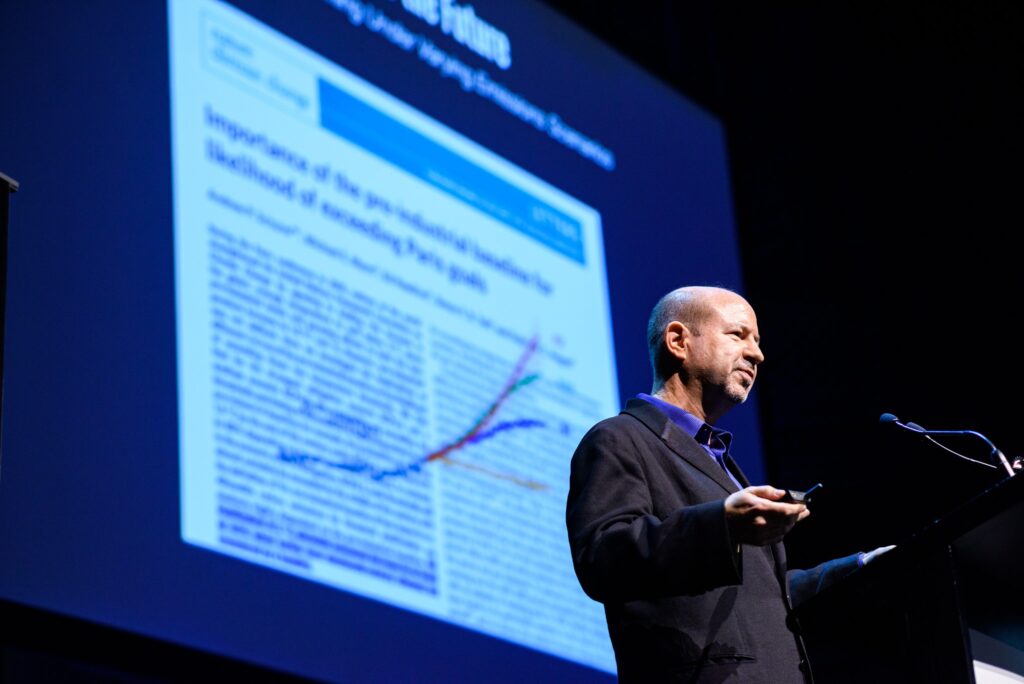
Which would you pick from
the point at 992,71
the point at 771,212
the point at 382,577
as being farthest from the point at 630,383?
the point at 992,71

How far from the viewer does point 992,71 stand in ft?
18.6

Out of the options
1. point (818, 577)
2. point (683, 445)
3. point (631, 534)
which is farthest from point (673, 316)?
point (631, 534)

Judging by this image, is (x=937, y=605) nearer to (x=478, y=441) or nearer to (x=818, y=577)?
(x=818, y=577)

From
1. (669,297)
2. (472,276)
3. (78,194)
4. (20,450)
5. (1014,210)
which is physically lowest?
(20,450)

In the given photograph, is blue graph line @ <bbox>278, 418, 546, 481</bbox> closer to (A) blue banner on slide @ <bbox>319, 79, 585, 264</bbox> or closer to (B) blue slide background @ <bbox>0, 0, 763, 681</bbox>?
(B) blue slide background @ <bbox>0, 0, 763, 681</bbox>

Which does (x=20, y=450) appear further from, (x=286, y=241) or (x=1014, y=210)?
(x=1014, y=210)

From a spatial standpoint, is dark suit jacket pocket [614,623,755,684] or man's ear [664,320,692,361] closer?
dark suit jacket pocket [614,623,755,684]

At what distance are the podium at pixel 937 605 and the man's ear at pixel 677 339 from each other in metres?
0.52

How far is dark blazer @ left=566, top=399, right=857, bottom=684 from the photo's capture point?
1.86 metres

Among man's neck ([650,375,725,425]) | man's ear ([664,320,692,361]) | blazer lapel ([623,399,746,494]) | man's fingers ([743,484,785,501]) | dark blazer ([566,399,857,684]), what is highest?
man's ear ([664,320,692,361])

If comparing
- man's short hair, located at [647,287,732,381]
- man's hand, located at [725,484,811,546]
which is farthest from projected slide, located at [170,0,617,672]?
man's hand, located at [725,484,811,546]

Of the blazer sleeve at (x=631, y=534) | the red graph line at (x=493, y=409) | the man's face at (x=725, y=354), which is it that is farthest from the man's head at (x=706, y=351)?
the red graph line at (x=493, y=409)

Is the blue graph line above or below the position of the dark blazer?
below

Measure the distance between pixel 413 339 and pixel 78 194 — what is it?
3.24ft
